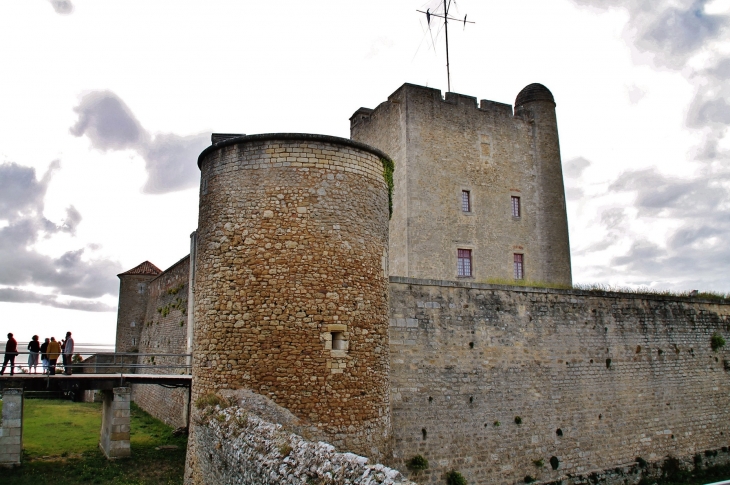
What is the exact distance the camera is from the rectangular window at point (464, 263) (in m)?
21.9

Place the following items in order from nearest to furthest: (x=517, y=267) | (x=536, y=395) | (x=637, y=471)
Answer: (x=536, y=395), (x=637, y=471), (x=517, y=267)

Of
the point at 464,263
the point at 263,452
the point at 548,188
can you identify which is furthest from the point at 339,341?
the point at 548,188

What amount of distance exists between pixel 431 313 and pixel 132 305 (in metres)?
22.8

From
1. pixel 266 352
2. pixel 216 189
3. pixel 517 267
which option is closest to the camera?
pixel 266 352

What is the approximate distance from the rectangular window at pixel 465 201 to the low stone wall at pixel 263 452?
46.1 ft

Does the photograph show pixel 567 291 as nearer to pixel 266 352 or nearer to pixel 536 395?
pixel 536 395

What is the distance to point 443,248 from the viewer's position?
21641 millimetres

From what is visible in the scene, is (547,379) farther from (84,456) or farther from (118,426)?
(84,456)

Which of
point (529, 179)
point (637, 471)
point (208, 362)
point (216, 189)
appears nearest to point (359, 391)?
point (208, 362)

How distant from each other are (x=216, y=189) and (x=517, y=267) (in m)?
15.2

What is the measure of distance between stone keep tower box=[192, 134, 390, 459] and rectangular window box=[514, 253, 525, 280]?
13054mm

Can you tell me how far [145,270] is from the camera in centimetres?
3238

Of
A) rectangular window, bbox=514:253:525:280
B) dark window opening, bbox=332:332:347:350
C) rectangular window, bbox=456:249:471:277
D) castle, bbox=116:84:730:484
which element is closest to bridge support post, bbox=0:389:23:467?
castle, bbox=116:84:730:484

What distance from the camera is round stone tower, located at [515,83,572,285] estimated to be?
23.9 meters
